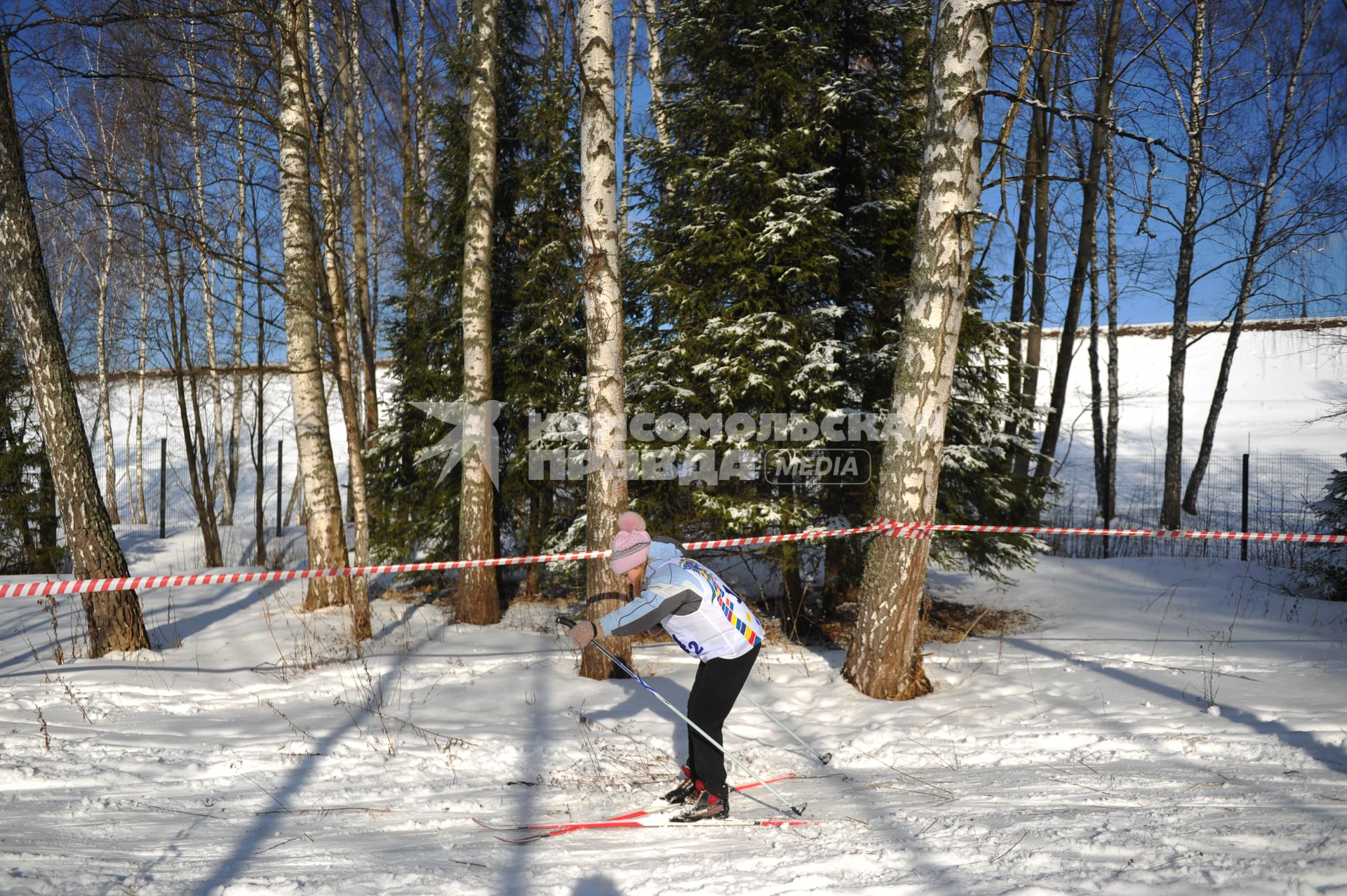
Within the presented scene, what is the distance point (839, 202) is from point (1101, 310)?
1242cm

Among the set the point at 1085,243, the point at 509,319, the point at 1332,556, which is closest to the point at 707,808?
the point at 509,319

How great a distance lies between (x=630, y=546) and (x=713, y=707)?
1.15 meters

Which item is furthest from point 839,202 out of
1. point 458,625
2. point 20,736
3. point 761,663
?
point 20,736

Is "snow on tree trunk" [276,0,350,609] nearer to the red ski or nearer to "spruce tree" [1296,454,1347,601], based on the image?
the red ski

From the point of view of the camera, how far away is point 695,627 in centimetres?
431

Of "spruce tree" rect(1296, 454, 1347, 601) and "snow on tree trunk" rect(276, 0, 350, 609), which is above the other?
"snow on tree trunk" rect(276, 0, 350, 609)

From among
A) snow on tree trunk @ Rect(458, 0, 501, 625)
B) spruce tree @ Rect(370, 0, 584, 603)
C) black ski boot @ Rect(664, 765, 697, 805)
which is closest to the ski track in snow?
black ski boot @ Rect(664, 765, 697, 805)

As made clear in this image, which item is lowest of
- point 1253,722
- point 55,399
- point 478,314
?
point 1253,722

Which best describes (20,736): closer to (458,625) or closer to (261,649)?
(261,649)

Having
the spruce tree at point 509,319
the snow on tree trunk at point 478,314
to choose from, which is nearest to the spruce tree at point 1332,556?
the spruce tree at point 509,319

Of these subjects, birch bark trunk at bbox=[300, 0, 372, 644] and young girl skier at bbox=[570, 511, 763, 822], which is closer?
young girl skier at bbox=[570, 511, 763, 822]

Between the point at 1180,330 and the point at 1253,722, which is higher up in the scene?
the point at 1180,330

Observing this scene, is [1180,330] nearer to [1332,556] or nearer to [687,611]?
[1332,556]

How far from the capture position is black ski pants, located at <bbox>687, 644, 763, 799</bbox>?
14.6 ft
